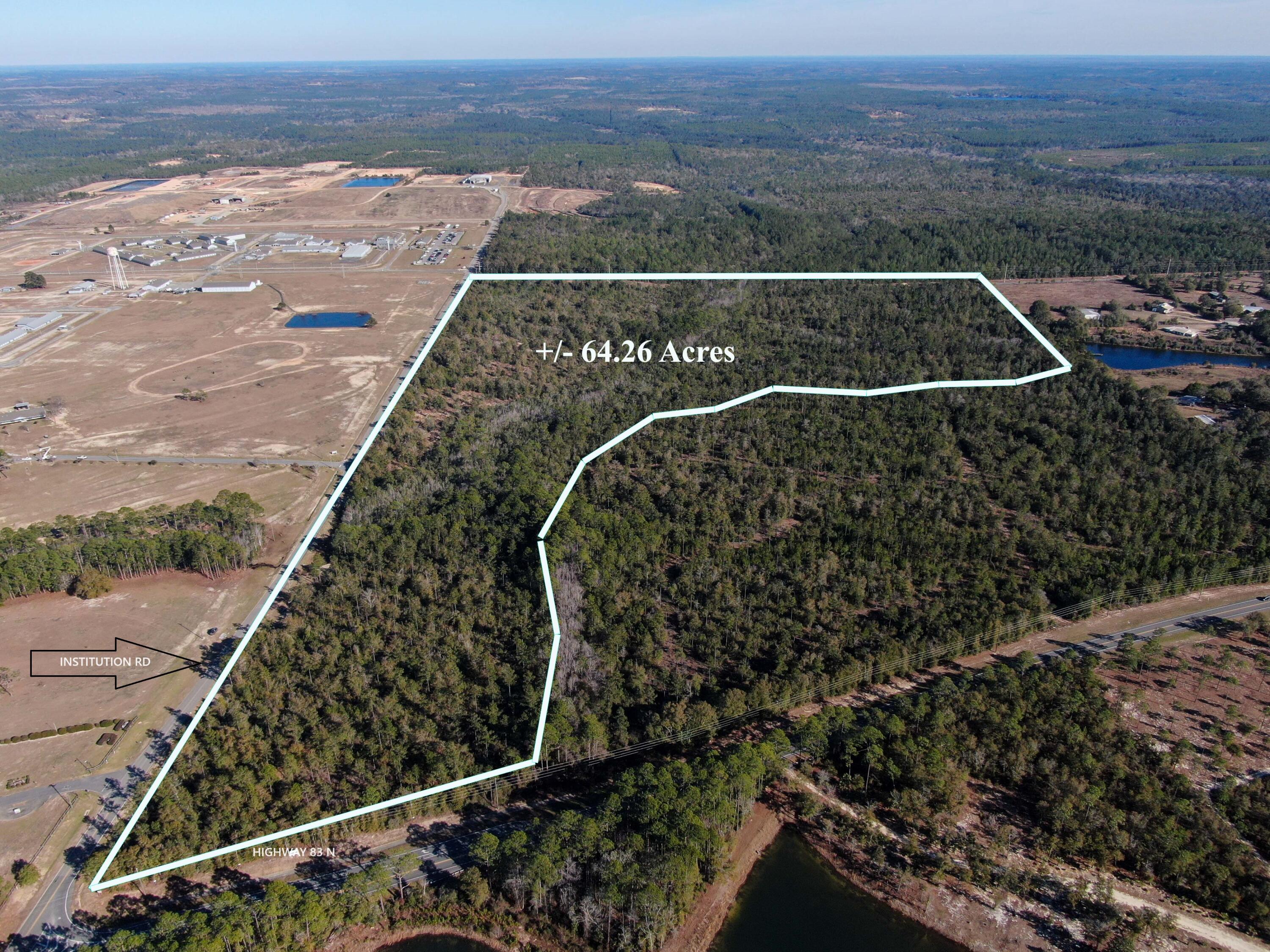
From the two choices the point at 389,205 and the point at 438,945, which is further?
the point at 389,205

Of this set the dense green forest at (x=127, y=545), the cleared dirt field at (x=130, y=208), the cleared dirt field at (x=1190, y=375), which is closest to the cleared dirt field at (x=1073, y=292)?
the cleared dirt field at (x=1190, y=375)

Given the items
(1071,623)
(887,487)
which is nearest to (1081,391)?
(887,487)

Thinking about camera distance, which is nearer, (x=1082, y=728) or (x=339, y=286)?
(x=1082, y=728)

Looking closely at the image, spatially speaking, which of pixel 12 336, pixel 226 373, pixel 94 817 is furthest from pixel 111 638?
pixel 12 336

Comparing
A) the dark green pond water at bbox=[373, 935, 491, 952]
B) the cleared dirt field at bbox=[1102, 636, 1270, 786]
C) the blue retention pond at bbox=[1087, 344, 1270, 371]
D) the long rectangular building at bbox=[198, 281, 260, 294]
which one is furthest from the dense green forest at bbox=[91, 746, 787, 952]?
the long rectangular building at bbox=[198, 281, 260, 294]

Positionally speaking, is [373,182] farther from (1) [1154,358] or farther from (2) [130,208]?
(1) [1154,358]

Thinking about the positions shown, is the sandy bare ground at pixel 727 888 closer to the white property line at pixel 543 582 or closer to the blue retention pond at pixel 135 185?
the white property line at pixel 543 582

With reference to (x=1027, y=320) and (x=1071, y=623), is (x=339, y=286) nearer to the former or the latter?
(x=1027, y=320)
